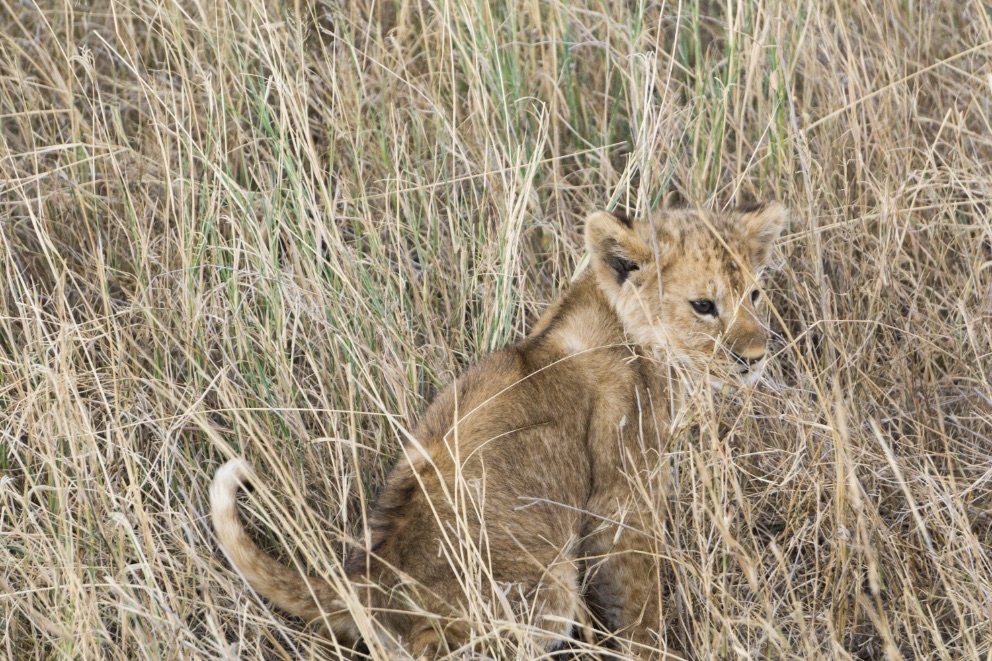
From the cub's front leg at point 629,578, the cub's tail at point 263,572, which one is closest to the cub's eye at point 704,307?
the cub's front leg at point 629,578

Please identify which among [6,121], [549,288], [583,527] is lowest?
[583,527]

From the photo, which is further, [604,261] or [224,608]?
[604,261]

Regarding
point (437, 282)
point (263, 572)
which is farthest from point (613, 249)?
point (263, 572)

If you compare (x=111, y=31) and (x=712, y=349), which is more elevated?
(x=111, y=31)

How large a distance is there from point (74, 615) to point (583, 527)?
1434 millimetres

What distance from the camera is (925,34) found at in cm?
468

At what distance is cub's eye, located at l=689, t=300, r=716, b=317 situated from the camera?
3.44m

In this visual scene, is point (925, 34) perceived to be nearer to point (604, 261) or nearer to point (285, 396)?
point (604, 261)

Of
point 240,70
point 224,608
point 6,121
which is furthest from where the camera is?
point 6,121

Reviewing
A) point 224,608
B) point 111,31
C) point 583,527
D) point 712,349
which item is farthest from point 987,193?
point 111,31

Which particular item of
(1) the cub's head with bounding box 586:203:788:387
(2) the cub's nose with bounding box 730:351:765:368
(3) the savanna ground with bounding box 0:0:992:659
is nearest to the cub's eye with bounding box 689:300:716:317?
(1) the cub's head with bounding box 586:203:788:387

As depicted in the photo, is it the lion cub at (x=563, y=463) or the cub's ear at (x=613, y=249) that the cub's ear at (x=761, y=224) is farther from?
the cub's ear at (x=613, y=249)

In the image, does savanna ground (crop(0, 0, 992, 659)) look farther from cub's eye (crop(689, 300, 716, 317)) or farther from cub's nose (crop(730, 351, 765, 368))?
cub's eye (crop(689, 300, 716, 317))

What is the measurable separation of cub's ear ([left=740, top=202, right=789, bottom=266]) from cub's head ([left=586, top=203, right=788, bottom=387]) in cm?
6
